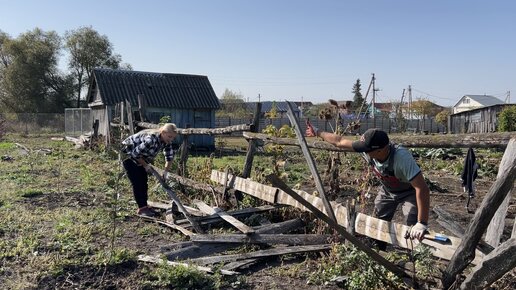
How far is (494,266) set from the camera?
3.02 m

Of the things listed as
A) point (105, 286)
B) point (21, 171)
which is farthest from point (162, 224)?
point (21, 171)

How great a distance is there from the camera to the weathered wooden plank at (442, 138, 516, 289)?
3.02 m

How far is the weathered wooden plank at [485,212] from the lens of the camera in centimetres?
302

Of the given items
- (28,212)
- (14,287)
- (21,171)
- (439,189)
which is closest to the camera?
(14,287)

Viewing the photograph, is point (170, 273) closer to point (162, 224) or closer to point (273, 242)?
point (273, 242)

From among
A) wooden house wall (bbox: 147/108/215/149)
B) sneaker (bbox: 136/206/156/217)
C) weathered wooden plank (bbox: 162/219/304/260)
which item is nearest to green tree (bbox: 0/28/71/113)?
wooden house wall (bbox: 147/108/215/149)

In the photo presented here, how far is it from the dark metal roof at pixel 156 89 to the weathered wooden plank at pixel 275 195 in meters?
15.8

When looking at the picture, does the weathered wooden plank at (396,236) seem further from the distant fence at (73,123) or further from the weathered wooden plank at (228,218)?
the distant fence at (73,123)

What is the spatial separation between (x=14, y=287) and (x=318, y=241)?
308 cm

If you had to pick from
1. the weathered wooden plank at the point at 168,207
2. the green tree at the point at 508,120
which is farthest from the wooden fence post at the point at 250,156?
the green tree at the point at 508,120

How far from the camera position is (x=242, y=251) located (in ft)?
17.5

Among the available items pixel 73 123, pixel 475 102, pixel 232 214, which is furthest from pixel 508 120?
pixel 475 102

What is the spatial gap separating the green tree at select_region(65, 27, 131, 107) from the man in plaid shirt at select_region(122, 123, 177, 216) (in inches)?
1766

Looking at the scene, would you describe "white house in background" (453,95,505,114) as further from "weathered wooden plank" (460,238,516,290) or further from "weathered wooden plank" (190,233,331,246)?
"weathered wooden plank" (460,238,516,290)
